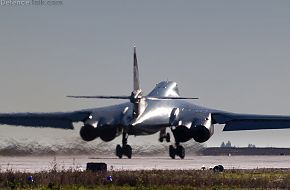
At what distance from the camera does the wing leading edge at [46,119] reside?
215 feet

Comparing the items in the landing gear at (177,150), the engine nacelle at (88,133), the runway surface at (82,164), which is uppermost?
the engine nacelle at (88,133)

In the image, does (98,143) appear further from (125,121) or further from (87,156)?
(125,121)

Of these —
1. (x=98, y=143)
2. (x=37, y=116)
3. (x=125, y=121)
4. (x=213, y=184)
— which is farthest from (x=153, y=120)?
(x=213, y=184)

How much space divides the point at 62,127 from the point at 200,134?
12841 millimetres

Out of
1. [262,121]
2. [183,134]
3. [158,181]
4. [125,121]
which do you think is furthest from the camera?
[262,121]

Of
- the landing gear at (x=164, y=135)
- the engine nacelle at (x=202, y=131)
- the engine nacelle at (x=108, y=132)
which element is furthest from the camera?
the landing gear at (x=164, y=135)

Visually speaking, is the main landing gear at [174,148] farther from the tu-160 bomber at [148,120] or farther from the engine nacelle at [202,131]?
the engine nacelle at [202,131]

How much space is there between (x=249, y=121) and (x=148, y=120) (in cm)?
1295

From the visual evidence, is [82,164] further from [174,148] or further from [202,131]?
[202,131]

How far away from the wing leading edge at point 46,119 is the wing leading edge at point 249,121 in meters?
13.0

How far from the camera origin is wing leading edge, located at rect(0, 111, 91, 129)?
215 ft

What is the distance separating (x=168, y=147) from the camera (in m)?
72.6

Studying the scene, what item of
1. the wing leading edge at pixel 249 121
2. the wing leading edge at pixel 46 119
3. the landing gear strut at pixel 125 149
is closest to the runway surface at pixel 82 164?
the landing gear strut at pixel 125 149

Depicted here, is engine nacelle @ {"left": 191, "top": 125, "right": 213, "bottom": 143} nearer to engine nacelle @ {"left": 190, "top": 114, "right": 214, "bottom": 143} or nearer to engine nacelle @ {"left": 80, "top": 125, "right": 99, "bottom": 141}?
engine nacelle @ {"left": 190, "top": 114, "right": 214, "bottom": 143}
